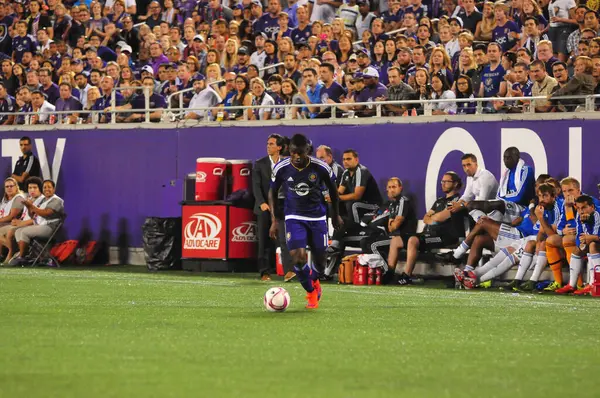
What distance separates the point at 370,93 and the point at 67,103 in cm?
732

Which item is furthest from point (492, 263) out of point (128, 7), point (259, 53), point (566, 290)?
point (128, 7)

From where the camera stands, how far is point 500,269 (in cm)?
1688

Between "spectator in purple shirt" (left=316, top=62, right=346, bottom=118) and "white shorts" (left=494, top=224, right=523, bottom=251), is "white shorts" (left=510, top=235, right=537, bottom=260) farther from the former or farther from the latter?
"spectator in purple shirt" (left=316, top=62, right=346, bottom=118)

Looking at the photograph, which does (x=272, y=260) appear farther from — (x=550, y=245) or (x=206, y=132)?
(x=550, y=245)

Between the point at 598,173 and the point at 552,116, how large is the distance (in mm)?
1129

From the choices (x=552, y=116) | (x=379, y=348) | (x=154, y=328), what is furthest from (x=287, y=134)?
(x=379, y=348)

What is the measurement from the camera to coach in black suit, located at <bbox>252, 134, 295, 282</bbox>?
18.2 m

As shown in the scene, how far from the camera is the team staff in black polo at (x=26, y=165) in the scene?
2325 centimetres

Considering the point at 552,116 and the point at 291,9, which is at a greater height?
the point at 291,9

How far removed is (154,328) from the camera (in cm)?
1081

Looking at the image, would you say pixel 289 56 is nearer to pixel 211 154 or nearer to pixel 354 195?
pixel 211 154

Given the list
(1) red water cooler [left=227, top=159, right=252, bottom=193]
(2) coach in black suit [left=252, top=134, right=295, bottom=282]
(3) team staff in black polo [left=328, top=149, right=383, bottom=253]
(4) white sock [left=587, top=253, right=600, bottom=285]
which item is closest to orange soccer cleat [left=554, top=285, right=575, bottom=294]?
(4) white sock [left=587, top=253, right=600, bottom=285]

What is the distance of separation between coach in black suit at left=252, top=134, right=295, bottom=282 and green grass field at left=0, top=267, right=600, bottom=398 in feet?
9.97

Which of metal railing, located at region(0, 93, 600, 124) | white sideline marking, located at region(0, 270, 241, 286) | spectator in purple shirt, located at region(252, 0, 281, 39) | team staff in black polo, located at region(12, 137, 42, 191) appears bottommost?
white sideline marking, located at region(0, 270, 241, 286)
